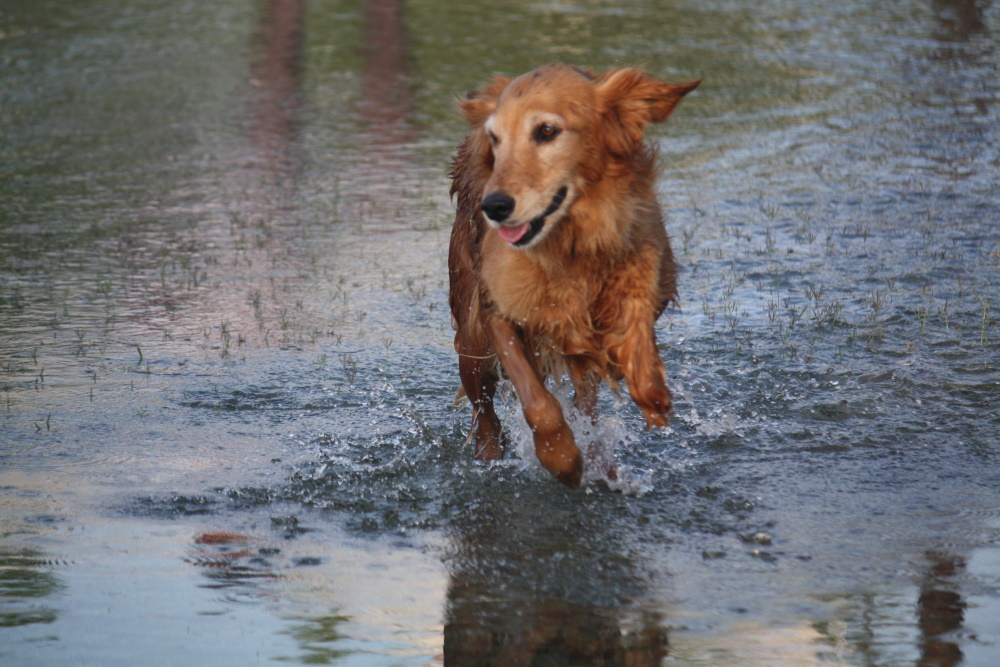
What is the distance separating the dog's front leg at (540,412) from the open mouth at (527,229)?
1.55 ft

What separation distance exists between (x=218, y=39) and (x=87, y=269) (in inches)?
419

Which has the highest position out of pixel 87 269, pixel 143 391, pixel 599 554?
pixel 87 269

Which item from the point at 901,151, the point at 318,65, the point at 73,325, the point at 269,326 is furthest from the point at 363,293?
the point at 318,65

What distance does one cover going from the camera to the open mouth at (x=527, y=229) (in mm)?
4820

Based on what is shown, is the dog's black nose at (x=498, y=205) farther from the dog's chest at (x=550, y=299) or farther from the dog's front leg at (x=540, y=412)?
the dog's front leg at (x=540, y=412)

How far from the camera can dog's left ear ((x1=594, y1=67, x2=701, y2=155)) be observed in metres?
5.01

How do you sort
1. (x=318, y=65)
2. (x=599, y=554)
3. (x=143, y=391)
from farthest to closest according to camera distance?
(x=318, y=65) → (x=143, y=391) → (x=599, y=554)

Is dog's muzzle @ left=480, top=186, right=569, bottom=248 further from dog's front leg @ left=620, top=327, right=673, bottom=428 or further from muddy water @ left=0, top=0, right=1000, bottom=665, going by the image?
muddy water @ left=0, top=0, right=1000, bottom=665

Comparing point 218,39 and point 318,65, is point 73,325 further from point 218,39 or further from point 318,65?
point 218,39

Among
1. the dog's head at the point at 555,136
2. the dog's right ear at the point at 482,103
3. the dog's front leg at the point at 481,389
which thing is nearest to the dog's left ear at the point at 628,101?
the dog's head at the point at 555,136

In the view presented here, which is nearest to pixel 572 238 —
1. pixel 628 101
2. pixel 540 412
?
pixel 628 101

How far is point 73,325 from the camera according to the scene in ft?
24.3

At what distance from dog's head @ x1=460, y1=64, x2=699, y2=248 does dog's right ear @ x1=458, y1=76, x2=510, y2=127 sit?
0.12 ft

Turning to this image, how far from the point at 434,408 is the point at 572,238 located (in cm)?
173
